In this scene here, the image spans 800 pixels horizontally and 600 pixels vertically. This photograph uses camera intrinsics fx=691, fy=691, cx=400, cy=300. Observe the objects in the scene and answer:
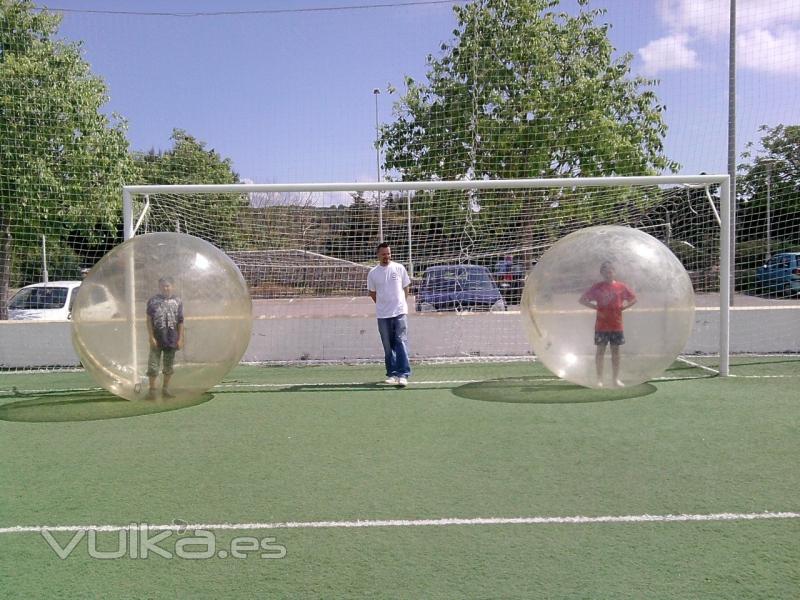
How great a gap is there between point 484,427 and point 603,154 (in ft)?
25.8

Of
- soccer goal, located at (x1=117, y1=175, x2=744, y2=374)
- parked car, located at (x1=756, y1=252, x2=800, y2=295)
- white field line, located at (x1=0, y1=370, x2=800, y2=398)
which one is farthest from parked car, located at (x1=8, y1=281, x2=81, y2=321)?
parked car, located at (x1=756, y1=252, x2=800, y2=295)

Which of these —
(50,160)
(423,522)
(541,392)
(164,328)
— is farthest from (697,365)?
(50,160)

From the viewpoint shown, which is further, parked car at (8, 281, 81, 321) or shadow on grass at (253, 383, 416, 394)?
parked car at (8, 281, 81, 321)

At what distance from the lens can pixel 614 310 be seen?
21.2 ft

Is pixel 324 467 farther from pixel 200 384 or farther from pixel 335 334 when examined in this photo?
pixel 335 334

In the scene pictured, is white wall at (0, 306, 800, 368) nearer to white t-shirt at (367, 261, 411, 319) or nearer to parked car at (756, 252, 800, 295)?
parked car at (756, 252, 800, 295)

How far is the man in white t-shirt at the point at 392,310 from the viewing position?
26.8 feet

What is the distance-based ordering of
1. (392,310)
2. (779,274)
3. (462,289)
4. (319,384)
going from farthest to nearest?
(779,274) → (462,289) → (319,384) → (392,310)

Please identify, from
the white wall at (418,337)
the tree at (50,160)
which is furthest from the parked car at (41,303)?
the white wall at (418,337)

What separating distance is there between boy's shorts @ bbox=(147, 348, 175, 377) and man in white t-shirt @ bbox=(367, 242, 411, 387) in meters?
2.66

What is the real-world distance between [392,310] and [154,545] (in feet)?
15.7

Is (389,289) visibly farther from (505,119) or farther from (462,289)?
(505,119)

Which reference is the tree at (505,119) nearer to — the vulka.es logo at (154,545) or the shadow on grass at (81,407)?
the shadow on grass at (81,407)

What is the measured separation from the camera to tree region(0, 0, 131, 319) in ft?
36.4
